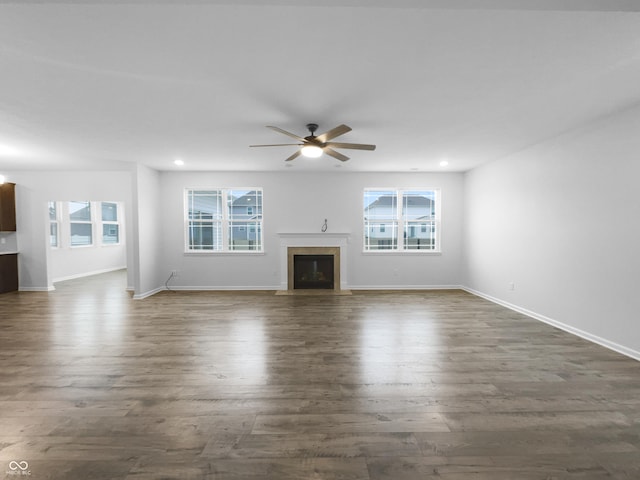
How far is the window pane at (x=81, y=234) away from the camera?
7.88m

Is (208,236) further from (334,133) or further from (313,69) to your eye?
(313,69)

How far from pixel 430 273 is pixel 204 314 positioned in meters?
4.57

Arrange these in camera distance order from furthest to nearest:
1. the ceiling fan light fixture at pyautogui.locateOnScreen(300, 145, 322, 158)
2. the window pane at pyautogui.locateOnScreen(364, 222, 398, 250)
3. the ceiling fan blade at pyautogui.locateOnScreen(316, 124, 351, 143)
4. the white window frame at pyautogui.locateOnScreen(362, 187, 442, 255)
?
the window pane at pyautogui.locateOnScreen(364, 222, 398, 250) < the white window frame at pyautogui.locateOnScreen(362, 187, 442, 255) < the ceiling fan light fixture at pyautogui.locateOnScreen(300, 145, 322, 158) < the ceiling fan blade at pyautogui.locateOnScreen(316, 124, 351, 143)

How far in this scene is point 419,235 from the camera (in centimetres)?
618

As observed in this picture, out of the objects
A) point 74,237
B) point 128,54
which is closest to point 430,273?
point 128,54

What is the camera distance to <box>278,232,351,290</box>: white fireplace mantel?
19.5 feet

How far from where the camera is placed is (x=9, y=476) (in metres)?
1.45

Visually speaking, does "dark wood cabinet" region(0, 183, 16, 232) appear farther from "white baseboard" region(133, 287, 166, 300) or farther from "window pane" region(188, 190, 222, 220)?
"window pane" region(188, 190, 222, 220)

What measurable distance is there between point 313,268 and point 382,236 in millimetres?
1687

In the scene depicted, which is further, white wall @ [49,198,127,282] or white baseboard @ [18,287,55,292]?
white wall @ [49,198,127,282]

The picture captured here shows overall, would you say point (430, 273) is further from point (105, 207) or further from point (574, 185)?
point (105, 207)
